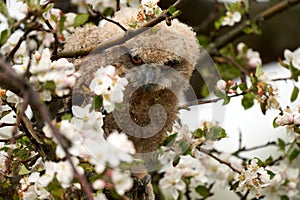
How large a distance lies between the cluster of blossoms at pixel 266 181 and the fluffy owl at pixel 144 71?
10.1 inches

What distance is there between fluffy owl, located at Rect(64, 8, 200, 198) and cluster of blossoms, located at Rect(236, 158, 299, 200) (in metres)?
0.26

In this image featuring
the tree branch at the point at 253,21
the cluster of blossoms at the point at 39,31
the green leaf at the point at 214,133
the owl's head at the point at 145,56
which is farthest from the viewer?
the tree branch at the point at 253,21

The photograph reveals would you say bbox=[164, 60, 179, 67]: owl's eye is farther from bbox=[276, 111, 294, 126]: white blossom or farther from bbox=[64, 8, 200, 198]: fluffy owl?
bbox=[276, 111, 294, 126]: white blossom

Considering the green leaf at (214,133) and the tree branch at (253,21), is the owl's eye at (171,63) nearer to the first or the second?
the green leaf at (214,133)

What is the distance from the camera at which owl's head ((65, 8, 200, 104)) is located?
156 centimetres

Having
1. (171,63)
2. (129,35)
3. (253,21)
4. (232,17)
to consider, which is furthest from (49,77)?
(253,21)

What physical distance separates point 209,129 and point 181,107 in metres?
0.19

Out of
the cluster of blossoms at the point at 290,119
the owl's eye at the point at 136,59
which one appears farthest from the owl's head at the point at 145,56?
the cluster of blossoms at the point at 290,119

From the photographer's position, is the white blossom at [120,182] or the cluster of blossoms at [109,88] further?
the cluster of blossoms at [109,88]

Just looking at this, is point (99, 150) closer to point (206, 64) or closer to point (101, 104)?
point (101, 104)

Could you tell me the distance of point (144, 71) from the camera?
157 cm

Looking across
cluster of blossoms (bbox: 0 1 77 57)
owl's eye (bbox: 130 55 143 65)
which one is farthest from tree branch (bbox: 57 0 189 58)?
owl's eye (bbox: 130 55 143 65)

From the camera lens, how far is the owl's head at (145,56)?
5.11 ft

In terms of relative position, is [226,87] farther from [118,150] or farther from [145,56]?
[118,150]
